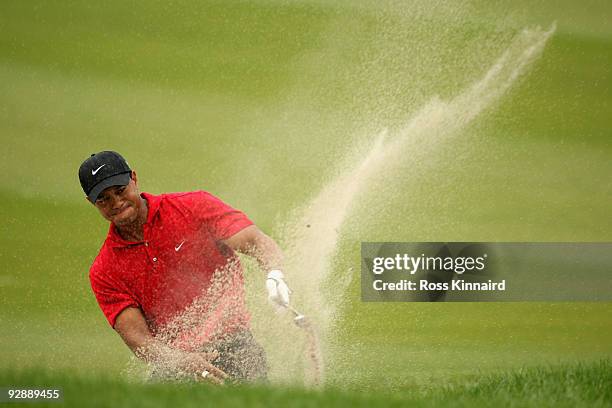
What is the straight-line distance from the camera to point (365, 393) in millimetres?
2738

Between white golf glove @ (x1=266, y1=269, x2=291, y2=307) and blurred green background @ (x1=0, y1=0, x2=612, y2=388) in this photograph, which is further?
blurred green background @ (x1=0, y1=0, x2=612, y2=388)

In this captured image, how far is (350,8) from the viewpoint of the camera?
339 cm

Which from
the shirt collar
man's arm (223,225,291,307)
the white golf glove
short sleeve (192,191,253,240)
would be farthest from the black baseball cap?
the white golf glove

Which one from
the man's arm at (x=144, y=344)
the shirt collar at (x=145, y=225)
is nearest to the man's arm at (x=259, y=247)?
the shirt collar at (x=145, y=225)

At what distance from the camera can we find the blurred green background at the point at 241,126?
132 inches

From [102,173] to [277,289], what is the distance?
0.71 m

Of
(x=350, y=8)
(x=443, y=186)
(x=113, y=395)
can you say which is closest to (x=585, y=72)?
(x=443, y=186)

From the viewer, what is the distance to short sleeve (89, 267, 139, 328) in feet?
9.78

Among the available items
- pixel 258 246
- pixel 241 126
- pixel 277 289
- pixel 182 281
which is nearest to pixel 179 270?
pixel 182 281

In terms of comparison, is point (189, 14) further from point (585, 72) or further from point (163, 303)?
point (585, 72)

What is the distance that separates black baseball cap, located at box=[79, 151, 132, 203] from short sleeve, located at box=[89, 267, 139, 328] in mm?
337

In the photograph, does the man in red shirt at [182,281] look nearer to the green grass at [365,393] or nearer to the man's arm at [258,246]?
the man's arm at [258,246]

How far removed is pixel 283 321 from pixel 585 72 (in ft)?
5.40

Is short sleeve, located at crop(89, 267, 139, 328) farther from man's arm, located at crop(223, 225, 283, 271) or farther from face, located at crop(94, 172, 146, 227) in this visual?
man's arm, located at crop(223, 225, 283, 271)
